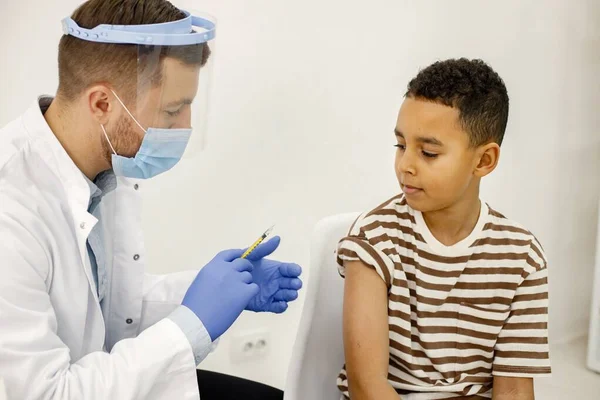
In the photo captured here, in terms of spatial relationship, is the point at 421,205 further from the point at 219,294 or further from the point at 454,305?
the point at 219,294

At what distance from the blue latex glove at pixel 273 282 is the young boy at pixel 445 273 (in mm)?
135

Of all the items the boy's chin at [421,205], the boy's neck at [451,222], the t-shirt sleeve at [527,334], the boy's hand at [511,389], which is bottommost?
the boy's hand at [511,389]

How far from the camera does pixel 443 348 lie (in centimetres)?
133

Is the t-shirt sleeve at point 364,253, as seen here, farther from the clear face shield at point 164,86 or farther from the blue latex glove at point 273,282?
the clear face shield at point 164,86

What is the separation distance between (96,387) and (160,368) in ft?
0.34

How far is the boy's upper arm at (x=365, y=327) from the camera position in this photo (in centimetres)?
127

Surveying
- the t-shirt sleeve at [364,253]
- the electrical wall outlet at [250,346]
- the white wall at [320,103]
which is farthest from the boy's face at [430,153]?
the electrical wall outlet at [250,346]

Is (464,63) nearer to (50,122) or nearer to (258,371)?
(50,122)

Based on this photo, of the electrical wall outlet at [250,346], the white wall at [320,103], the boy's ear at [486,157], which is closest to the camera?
the boy's ear at [486,157]

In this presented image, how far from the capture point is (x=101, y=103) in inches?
45.8

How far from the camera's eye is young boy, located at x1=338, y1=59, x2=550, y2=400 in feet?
4.29

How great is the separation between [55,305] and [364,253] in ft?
1.89

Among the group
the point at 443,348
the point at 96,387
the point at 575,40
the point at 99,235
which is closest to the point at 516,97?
the point at 575,40

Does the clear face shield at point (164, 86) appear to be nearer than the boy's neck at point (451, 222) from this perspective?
Yes
